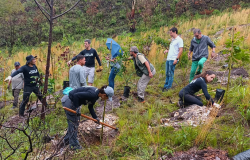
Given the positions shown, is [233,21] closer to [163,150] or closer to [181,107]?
[181,107]

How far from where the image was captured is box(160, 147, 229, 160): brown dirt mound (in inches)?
98.9

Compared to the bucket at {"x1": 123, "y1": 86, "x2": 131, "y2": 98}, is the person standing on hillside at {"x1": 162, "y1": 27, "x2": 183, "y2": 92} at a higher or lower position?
higher

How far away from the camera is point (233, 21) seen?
10898 mm

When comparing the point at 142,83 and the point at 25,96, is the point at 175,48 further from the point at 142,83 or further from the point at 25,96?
the point at 25,96

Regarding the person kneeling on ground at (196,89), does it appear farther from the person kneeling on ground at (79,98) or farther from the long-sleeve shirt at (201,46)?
the person kneeling on ground at (79,98)

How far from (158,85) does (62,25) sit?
14.3 meters

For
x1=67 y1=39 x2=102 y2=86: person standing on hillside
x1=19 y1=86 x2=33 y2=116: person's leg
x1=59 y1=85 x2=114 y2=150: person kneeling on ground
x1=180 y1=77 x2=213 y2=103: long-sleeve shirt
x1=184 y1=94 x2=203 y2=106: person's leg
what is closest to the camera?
x1=59 y1=85 x2=114 y2=150: person kneeling on ground

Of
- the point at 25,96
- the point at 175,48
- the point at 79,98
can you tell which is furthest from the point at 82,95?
the point at 175,48

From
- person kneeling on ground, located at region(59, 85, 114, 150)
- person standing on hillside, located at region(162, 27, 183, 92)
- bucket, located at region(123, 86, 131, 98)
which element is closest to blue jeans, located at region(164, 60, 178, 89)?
person standing on hillside, located at region(162, 27, 183, 92)

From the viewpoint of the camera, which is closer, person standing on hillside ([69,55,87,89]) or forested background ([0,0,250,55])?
person standing on hillside ([69,55,87,89])

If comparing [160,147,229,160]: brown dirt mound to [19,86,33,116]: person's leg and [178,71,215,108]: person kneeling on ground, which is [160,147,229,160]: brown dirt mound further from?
[19,86,33,116]: person's leg

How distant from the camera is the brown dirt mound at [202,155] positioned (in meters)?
2.51

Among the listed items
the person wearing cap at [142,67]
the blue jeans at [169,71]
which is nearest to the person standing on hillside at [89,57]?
the person wearing cap at [142,67]

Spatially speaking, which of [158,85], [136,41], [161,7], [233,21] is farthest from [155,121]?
[161,7]
